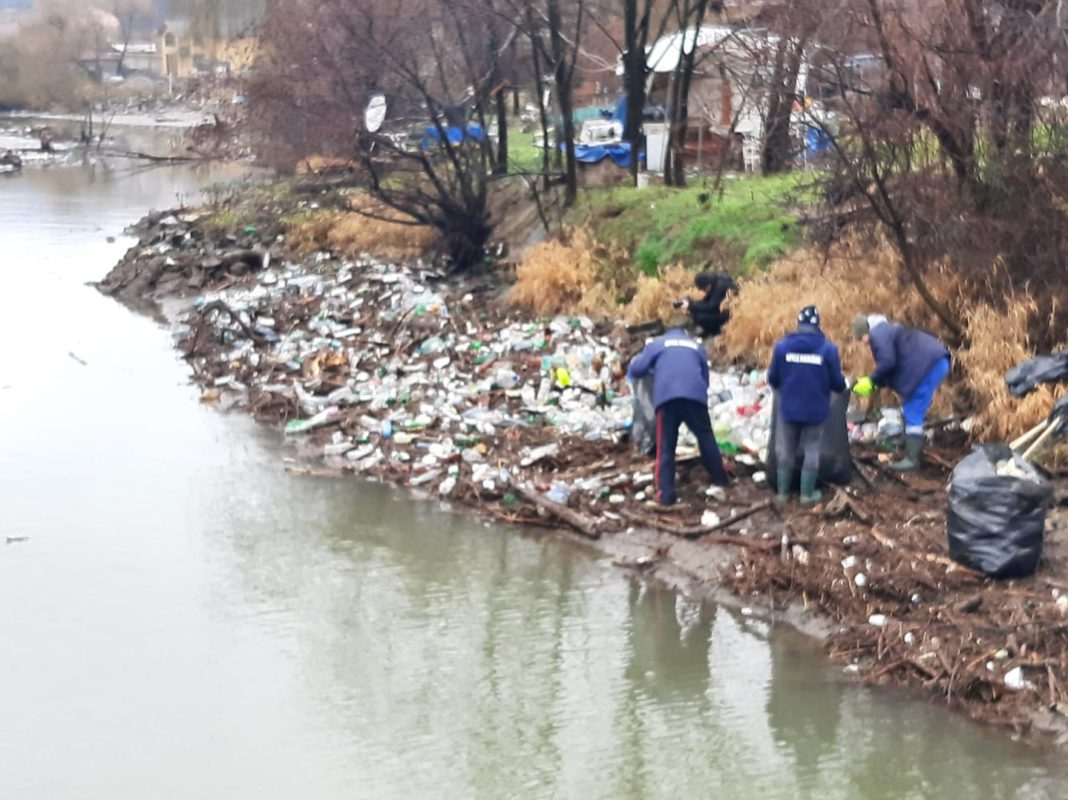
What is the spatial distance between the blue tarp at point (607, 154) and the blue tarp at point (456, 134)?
70.1 inches

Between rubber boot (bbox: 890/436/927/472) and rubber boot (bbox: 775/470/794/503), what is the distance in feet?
2.97

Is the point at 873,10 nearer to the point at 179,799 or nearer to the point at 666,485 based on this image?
the point at 666,485

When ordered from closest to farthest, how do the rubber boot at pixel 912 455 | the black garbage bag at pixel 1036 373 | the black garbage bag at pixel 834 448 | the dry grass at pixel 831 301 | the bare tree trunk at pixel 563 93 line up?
1. the black garbage bag at pixel 1036 373
2. the black garbage bag at pixel 834 448
3. the rubber boot at pixel 912 455
4. the dry grass at pixel 831 301
5. the bare tree trunk at pixel 563 93

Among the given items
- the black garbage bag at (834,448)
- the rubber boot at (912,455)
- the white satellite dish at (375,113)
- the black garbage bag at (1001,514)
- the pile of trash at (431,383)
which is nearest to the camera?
the black garbage bag at (1001,514)

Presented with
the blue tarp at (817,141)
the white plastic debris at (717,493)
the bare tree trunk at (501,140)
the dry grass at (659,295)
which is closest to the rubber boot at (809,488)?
the white plastic debris at (717,493)

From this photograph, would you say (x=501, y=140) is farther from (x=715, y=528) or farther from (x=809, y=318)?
(x=715, y=528)

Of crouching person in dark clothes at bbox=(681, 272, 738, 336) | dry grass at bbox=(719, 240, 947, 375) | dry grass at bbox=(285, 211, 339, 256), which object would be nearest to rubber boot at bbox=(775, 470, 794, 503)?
dry grass at bbox=(719, 240, 947, 375)

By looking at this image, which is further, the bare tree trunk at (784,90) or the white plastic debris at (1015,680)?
the bare tree trunk at (784,90)

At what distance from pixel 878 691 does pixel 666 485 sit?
9.56 feet

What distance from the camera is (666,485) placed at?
10094 mm

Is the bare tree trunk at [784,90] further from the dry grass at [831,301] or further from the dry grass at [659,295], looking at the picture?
the dry grass at [659,295]

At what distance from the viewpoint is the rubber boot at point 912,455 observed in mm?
9984

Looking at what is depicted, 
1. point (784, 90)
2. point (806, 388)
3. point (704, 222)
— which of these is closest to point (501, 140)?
point (704, 222)

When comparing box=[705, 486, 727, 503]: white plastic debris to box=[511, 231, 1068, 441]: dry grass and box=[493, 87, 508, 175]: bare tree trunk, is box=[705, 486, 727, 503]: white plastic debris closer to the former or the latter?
box=[511, 231, 1068, 441]: dry grass
